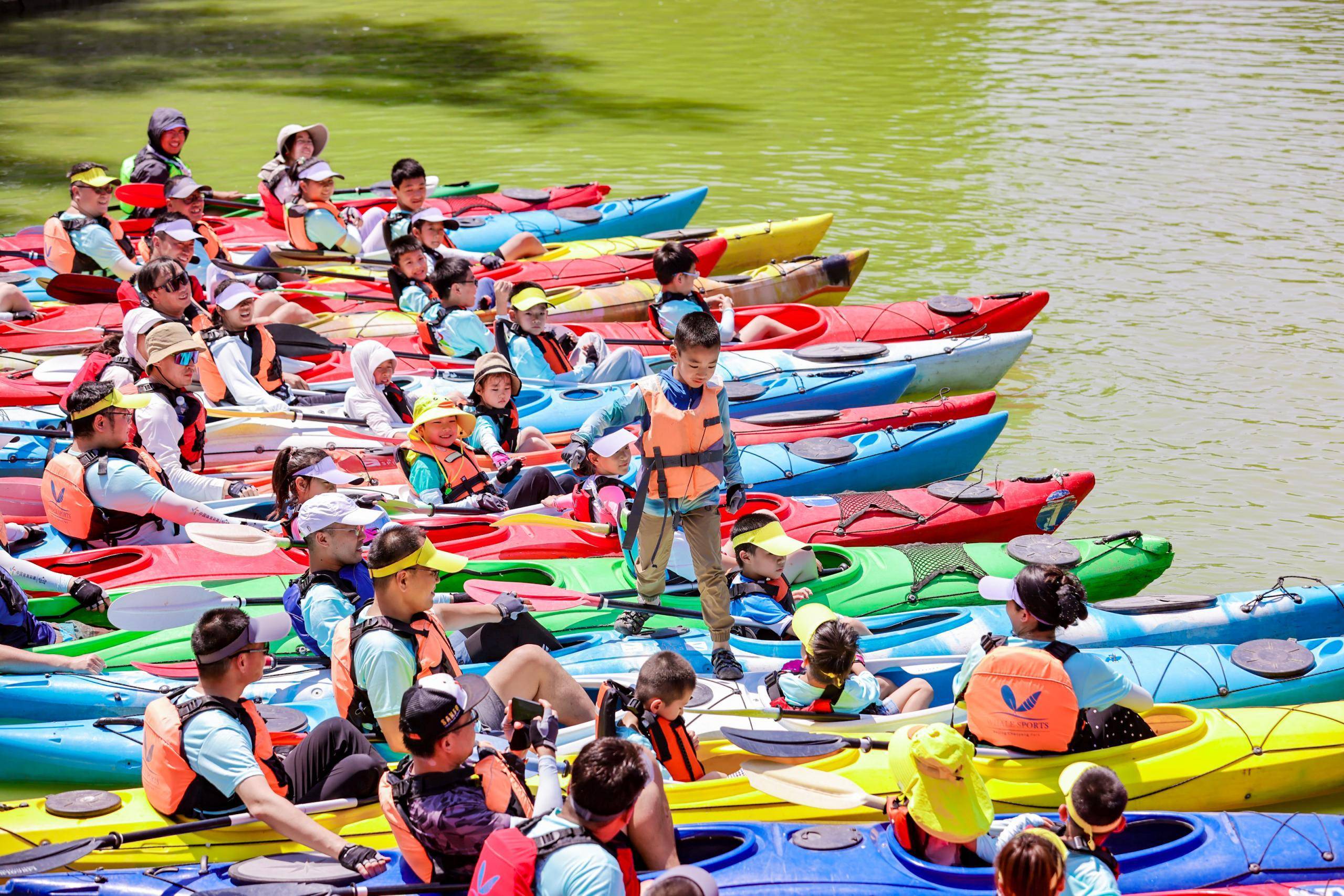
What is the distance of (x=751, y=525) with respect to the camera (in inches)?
215

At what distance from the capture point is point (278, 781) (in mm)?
4148

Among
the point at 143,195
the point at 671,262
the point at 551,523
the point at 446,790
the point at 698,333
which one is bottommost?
the point at 551,523

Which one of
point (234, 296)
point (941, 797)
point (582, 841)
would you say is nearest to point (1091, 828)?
point (941, 797)

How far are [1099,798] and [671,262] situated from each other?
5.08 meters

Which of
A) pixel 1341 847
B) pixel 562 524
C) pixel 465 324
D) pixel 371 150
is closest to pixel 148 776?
pixel 562 524

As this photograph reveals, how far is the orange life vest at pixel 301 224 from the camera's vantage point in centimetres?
1038

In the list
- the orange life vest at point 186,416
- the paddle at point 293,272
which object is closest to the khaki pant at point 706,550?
the orange life vest at point 186,416

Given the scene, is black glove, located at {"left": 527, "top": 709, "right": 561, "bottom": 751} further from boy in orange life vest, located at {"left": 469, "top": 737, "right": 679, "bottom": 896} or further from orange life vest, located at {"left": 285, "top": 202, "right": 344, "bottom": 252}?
orange life vest, located at {"left": 285, "top": 202, "right": 344, "bottom": 252}

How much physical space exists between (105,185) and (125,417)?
13.7 ft

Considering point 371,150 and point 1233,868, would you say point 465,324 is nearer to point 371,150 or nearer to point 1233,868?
point 1233,868

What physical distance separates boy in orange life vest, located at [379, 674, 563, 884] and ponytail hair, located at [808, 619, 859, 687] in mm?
1225

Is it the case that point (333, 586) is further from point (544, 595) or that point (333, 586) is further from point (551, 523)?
point (551, 523)

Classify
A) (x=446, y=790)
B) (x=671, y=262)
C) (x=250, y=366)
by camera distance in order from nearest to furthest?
(x=446, y=790)
(x=250, y=366)
(x=671, y=262)

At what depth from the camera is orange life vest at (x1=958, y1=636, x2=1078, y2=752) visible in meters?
4.27
